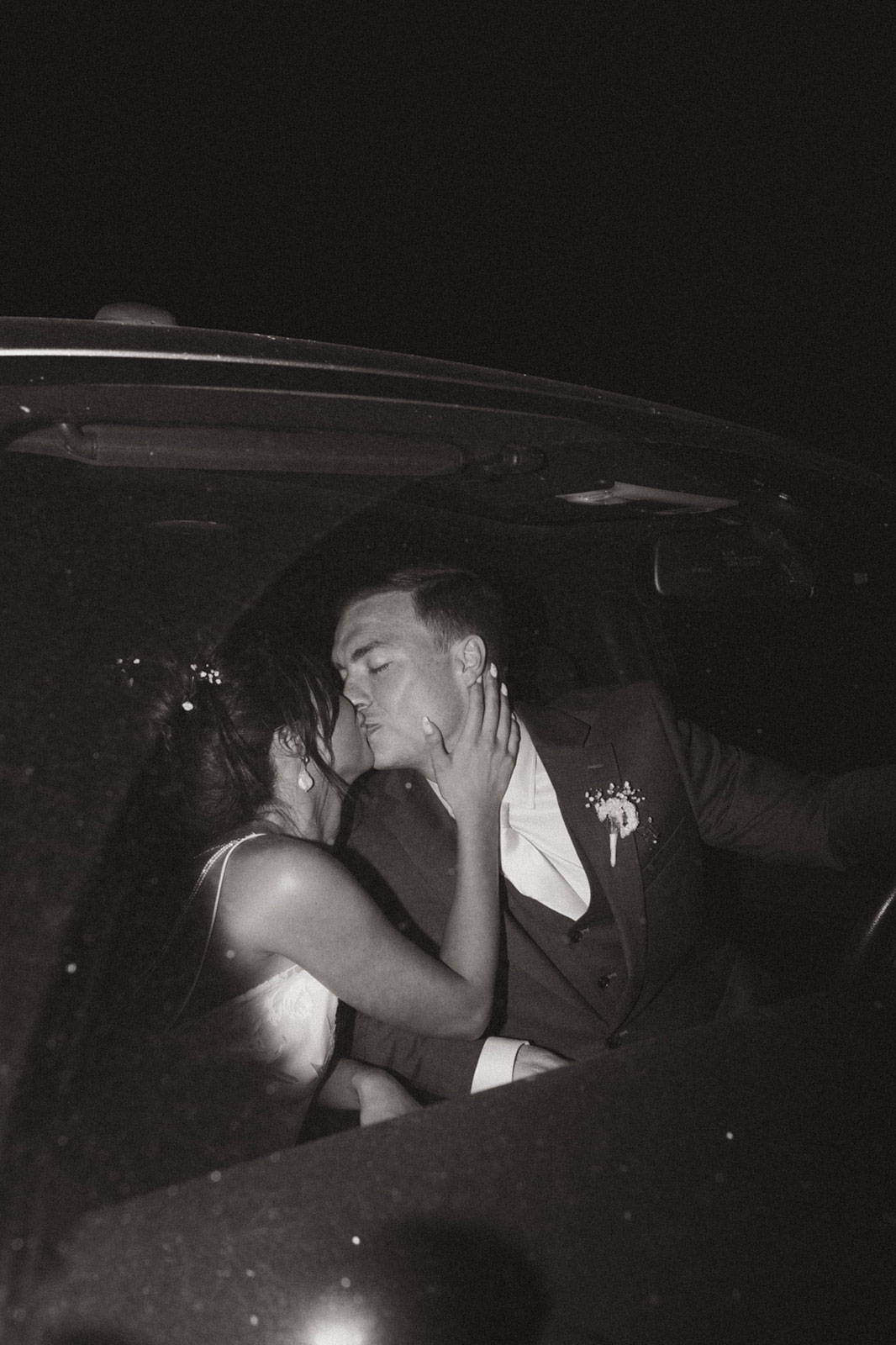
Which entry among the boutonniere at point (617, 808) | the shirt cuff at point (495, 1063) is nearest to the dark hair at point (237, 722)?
the shirt cuff at point (495, 1063)

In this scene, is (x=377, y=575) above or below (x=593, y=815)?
above

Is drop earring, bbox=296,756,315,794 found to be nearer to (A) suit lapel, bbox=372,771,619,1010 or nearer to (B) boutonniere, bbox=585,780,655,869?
(A) suit lapel, bbox=372,771,619,1010

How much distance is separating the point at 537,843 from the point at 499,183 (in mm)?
7528

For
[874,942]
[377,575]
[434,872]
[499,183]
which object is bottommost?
[874,942]

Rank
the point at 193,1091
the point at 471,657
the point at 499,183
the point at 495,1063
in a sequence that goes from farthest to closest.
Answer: the point at 499,183
the point at 471,657
the point at 495,1063
the point at 193,1091

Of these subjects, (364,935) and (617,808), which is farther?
(617,808)

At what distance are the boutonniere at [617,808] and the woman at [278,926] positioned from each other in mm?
287

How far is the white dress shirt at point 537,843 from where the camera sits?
116 centimetres

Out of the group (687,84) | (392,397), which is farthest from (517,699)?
(687,84)

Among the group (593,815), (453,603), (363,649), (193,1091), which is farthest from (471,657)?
(193,1091)

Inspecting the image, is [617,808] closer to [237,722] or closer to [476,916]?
[476,916]

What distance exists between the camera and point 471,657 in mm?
1163

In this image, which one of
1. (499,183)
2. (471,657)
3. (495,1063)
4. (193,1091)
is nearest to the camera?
(193,1091)

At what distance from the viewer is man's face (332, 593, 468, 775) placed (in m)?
1.01
